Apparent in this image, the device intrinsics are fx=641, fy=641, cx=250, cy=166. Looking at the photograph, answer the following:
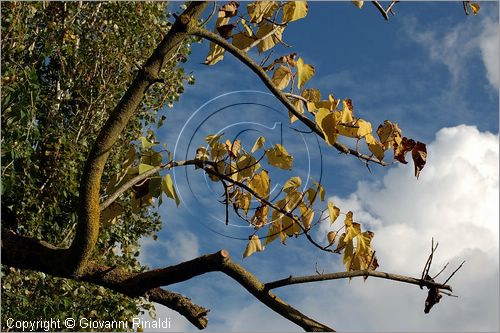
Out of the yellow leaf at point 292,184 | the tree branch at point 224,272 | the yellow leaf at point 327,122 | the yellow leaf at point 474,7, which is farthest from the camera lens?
the yellow leaf at point 474,7

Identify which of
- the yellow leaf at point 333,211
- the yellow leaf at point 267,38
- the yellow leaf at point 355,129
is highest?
the yellow leaf at point 267,38

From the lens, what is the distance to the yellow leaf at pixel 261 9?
2.23 m

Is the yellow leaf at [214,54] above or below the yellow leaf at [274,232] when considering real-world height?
above

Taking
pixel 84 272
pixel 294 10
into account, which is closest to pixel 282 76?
pixel 294 10

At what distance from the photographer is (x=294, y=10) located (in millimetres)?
2131

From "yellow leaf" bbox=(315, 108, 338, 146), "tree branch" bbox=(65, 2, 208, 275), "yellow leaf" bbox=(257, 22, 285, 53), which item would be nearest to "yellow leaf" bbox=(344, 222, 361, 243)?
"yellow leaf" bbox=(315, 108, 338, 146)

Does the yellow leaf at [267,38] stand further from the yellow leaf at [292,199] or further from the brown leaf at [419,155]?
the brown leaf at [419,155]

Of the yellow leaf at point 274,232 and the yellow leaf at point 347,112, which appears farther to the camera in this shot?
the yellow leaf at point 274,232

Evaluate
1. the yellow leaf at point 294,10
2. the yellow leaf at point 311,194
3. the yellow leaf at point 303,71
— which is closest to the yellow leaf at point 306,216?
the yellow leaf at point 311,194

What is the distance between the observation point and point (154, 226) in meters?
8.07

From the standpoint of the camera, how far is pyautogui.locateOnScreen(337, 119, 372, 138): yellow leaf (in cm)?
211

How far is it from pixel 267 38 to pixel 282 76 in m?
0.17

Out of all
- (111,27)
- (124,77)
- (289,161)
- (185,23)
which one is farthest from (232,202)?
(111,27)

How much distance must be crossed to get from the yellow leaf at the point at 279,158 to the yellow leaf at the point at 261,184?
0.06 metres
